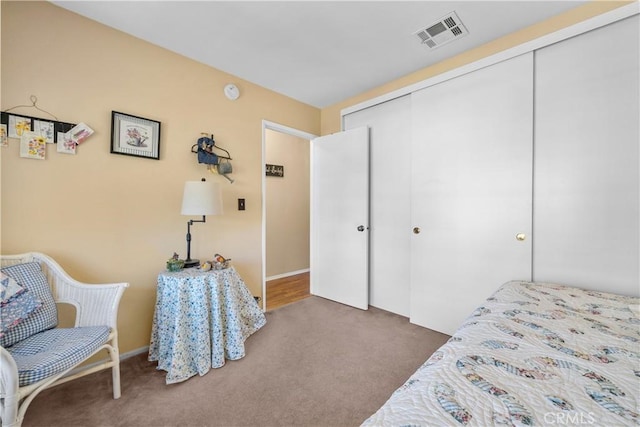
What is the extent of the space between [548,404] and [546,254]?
163 cm

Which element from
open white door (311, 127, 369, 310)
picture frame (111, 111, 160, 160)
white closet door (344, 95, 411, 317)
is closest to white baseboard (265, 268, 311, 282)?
open white door (311, 127, 369, 310)

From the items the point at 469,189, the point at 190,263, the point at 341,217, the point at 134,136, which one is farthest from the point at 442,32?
the point at 190,263

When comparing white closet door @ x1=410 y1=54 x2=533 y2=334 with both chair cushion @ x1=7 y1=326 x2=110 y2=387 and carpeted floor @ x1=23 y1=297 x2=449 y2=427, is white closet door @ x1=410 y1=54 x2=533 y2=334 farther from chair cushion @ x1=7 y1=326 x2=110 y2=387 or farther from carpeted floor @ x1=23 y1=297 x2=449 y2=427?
chair cushion @ x1=7 y1=326 x2=110 y2=387

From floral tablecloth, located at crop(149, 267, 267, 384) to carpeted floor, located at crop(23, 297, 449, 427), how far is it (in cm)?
8

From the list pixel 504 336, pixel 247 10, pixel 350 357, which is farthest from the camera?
pixel 350 357

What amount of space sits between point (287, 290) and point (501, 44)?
137 inches

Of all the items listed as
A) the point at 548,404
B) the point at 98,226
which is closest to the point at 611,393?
the point at 548,404

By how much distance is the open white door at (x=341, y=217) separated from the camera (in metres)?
2.92

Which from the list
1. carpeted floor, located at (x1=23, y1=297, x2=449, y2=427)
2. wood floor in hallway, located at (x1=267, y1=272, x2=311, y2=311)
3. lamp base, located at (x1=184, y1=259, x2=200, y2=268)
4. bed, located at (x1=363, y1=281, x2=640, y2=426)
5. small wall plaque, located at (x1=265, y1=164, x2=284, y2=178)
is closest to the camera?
bed, located at (x1=363, y1=281, x2=640, y2=426)

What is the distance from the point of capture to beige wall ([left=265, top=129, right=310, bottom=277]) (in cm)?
429

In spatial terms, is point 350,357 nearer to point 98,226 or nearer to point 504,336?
point 504,336

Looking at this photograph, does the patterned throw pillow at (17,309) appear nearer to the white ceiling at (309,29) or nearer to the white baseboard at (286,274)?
the white ceiling at (309,29)

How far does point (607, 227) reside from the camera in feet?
5.46

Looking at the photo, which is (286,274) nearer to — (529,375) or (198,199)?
(198,199)
